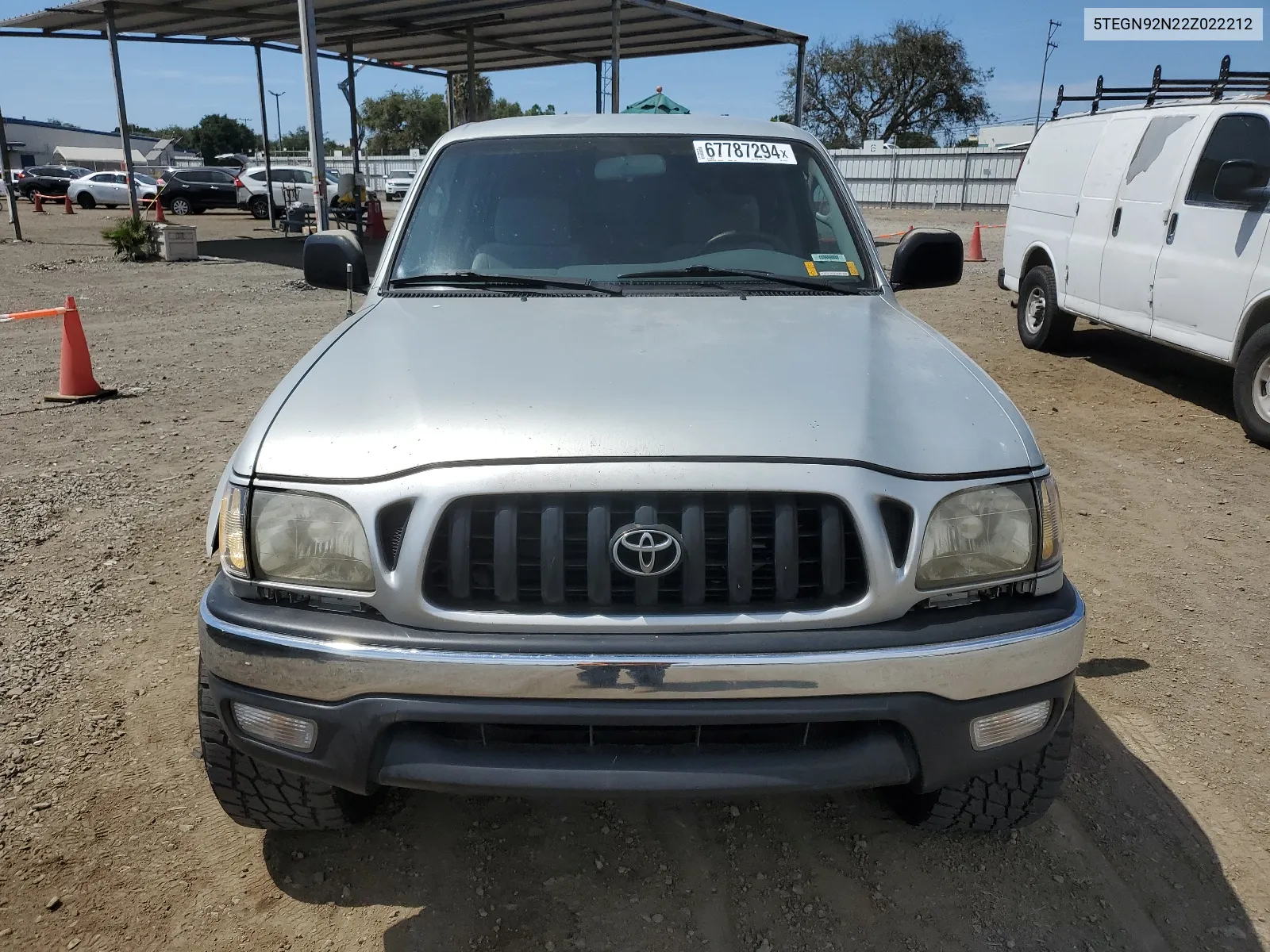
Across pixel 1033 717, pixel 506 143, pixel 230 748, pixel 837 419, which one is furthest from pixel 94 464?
pixel 1033 717

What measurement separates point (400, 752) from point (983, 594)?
1288mm

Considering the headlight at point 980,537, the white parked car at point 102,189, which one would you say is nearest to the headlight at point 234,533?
the headlight at point 980,537

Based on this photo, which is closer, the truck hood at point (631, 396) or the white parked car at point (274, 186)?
the truck hood at point (631, 396)

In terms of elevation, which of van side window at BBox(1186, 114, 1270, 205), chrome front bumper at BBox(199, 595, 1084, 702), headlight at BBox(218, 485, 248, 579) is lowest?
chrome front bumper at BBox(199, 595, 1084, 702)

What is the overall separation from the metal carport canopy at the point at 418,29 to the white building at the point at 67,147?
4572cm

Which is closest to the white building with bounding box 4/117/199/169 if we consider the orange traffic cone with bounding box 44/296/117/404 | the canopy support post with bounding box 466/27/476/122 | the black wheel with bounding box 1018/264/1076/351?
the canopy support post with bounding box 466/27/476/122

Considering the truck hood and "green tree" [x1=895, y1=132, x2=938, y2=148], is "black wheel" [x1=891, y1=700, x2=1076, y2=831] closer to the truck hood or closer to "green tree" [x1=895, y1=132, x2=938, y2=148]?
the truck hood

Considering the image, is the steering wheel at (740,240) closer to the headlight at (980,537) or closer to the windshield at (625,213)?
the windshield at (625,213)

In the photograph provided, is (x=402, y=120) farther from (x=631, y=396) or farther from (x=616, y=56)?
(x=631, y=396)

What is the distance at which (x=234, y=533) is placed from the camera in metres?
Answer: 2.04

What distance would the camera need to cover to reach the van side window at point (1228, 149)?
6285mm

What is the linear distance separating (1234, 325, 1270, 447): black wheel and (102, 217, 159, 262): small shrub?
17334 millimetres

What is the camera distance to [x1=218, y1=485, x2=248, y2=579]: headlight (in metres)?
2.03

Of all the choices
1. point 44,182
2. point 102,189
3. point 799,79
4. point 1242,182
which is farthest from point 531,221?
point 44,182
